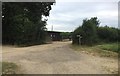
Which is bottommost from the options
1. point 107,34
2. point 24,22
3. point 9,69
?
point 9,69

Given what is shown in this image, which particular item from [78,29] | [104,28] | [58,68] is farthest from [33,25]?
[58,68]

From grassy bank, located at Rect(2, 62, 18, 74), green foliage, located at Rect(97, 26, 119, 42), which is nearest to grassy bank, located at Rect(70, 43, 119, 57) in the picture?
grassy bank, located at Rect(2, 62, 18, 74)

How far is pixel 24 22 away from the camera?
33.7 metres

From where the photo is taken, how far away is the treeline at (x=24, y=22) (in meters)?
32.2

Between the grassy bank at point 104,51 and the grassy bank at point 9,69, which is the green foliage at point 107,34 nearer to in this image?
the grassy bank at point 104,51

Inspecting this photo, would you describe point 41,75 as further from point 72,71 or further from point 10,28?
point 10,28

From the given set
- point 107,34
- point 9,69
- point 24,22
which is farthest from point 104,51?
point 107,34

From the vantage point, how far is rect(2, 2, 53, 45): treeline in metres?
32.2

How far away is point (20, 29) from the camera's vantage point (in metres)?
32.8

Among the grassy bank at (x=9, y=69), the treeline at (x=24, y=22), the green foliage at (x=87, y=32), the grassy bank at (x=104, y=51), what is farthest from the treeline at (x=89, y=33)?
the grassy bank at (x=9, y=69)

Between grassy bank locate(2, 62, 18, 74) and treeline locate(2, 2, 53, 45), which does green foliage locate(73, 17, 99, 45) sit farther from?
grassy bank locate(2, 62, 18, 74)

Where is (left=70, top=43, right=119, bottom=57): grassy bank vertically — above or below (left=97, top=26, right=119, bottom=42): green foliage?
below

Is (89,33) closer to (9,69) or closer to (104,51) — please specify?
(104,51)

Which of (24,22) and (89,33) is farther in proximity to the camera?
(24,22)
